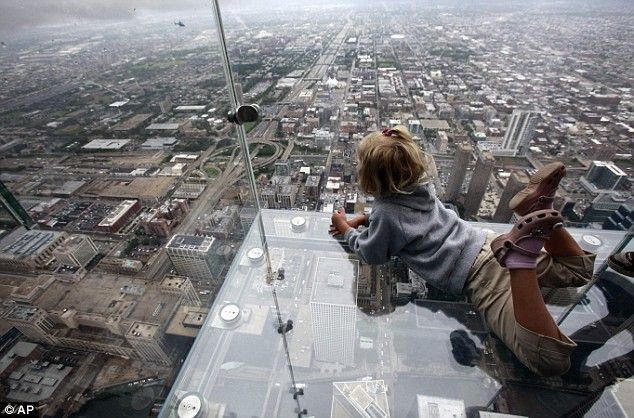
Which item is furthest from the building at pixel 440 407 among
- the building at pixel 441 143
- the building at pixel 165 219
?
the building at pixel 441 143

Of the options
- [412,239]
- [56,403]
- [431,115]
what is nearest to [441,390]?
[412,239]

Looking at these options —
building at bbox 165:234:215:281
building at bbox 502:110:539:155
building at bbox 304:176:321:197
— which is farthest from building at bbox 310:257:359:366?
building at bbox 502:110:539:155

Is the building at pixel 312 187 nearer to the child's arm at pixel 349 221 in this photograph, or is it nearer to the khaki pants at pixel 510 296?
the child's arm at pixel 349 221

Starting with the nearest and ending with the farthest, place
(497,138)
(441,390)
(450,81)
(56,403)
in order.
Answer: (441,390) < (56,403) < (497,138) < (450,81)

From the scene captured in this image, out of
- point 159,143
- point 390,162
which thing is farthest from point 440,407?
point 159,143

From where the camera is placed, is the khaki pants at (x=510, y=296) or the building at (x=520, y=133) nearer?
the khaki pants at (x=510, y=296)

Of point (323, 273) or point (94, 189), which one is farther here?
point (94, 189)

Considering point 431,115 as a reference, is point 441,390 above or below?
above

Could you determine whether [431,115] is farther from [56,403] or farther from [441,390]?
[56,403]
